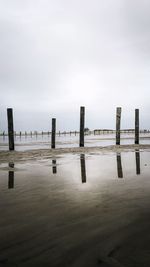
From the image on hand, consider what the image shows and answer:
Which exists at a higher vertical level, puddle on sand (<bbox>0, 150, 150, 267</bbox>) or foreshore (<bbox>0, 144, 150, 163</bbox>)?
puddle on sand (<bbox>0, 150, 150, 267</bbox>)

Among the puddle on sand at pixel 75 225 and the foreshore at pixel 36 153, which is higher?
the puddle on sand at pixel 75 225

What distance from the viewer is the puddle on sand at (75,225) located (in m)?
1.96

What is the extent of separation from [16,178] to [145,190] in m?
3.33

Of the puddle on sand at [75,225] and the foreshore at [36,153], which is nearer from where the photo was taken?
the puddle on sand at [75,225]

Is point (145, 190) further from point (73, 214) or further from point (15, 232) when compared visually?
point (15, 232)

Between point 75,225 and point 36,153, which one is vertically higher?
point 75,225

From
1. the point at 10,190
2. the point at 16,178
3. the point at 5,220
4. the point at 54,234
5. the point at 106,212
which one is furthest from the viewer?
the point at 16,178

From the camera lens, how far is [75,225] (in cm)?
266

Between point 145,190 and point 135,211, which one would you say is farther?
point 145,190

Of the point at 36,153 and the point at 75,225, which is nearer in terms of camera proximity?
the point at 75,225

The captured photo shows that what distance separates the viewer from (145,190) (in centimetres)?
421

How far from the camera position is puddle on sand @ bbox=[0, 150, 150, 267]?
1.96 metres

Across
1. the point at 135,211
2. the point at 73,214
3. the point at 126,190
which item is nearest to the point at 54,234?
the point at 73,214

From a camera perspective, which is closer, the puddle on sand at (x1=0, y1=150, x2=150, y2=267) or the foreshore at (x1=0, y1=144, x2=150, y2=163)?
the puddle on sand at (x1=0, y1=150, x2=150, y2=267)
